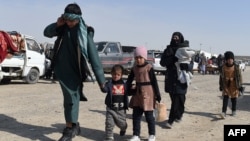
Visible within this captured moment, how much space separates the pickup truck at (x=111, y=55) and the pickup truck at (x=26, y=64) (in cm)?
370

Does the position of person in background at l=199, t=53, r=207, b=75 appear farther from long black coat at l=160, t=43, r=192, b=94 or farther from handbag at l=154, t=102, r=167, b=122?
handbag at l=154, t=102, r=167, b=122

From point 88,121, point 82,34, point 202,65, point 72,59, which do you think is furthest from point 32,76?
point 202,65

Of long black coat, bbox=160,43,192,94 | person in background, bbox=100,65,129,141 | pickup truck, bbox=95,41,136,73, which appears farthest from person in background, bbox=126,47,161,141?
pickup truck, bbox=95,41,136,73

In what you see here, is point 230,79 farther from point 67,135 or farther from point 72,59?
point 67,135

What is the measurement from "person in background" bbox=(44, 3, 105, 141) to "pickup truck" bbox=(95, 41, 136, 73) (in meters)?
13.3

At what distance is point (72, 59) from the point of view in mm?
5734

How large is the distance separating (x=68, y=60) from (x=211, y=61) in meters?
33.5

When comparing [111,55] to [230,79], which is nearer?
[230,79]

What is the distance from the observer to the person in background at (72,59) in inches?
221

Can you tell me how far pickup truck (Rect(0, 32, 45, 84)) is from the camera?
15.0 metres

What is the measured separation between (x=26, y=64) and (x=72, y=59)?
10.4 metres
